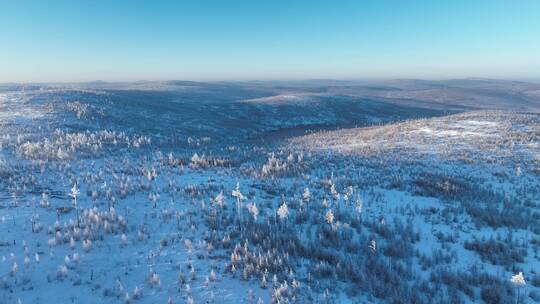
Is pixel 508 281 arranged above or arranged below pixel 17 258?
below

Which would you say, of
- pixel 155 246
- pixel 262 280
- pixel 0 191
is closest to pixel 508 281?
pixel 262 280

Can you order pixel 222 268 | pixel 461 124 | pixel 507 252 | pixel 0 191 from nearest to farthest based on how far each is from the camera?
1. pixel 222 268
2. pixel 507 252
3. pixel 0 191
4. pixel 461 124

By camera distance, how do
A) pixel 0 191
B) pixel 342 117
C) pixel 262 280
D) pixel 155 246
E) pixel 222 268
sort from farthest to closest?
pixel 342 117, pixel 0 191, pixel 155 246, pixel 222 268, pixel 262 280

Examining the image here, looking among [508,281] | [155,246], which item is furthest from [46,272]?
[508,281]

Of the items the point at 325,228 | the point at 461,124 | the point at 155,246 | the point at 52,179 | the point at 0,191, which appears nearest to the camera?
the point at 155,246

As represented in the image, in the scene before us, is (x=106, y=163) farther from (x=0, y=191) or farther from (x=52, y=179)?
(x=0, y=191)

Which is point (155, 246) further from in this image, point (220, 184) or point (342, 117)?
point (342, 117)

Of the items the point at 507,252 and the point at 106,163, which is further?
the point at 106,163
